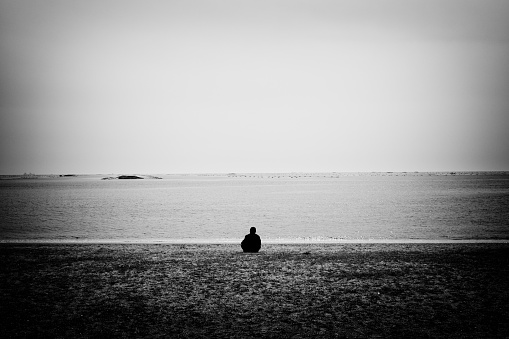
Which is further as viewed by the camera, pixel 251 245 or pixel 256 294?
pixel 251 245

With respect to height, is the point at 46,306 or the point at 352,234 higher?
the point at 46,306

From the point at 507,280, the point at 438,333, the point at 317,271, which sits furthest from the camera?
the point at 317,271

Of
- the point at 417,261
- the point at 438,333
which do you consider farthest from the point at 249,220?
the point at 438,333

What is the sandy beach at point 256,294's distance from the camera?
7.89 meters

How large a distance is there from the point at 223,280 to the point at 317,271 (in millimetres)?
3105

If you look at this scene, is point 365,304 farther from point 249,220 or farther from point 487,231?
point 249,220

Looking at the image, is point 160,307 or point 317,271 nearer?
point 160,307

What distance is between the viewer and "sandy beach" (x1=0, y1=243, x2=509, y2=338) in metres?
7.89

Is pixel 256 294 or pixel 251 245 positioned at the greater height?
pixel 251 245

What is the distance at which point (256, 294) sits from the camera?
33.5 feet

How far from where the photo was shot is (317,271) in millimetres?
12570

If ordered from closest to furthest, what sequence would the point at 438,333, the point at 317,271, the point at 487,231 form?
the point at 438,333 → the point at 317,271 → the point at 487,231

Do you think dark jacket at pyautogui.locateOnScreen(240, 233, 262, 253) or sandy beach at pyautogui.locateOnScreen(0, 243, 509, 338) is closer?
sandy beach at pyautogui.locateOnScreen(0, 243, 509, 338)

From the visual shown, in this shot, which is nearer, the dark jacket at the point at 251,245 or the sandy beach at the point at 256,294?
the sandy beach at the point at 256,294
